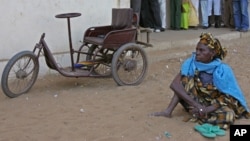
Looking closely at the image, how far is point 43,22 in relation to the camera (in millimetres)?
6543

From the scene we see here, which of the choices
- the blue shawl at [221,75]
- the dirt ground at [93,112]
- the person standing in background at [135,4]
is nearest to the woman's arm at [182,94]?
the blue shawl at [221,75]

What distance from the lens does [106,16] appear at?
723cm

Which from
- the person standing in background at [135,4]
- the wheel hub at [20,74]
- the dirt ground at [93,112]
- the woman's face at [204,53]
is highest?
the person standing in background at [135,4]

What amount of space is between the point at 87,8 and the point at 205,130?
337cm

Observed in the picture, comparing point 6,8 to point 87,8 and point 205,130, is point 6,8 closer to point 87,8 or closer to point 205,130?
point 87,8

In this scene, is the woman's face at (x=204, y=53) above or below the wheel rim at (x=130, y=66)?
above

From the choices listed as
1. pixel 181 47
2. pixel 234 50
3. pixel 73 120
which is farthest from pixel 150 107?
pixel 234 50

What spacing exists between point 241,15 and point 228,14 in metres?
0.56

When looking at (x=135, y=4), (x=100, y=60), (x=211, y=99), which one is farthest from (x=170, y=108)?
Result: (x=135, y=4)

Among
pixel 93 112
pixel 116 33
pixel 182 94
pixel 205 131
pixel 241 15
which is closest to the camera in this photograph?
pixel 205 131

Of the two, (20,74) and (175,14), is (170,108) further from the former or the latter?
(175,14)

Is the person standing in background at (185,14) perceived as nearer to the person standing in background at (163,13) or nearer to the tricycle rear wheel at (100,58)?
the person standing in background at (163,13)

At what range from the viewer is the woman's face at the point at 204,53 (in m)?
4.29

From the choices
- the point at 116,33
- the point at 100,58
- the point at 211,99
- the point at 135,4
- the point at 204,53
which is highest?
the point at 135,4
